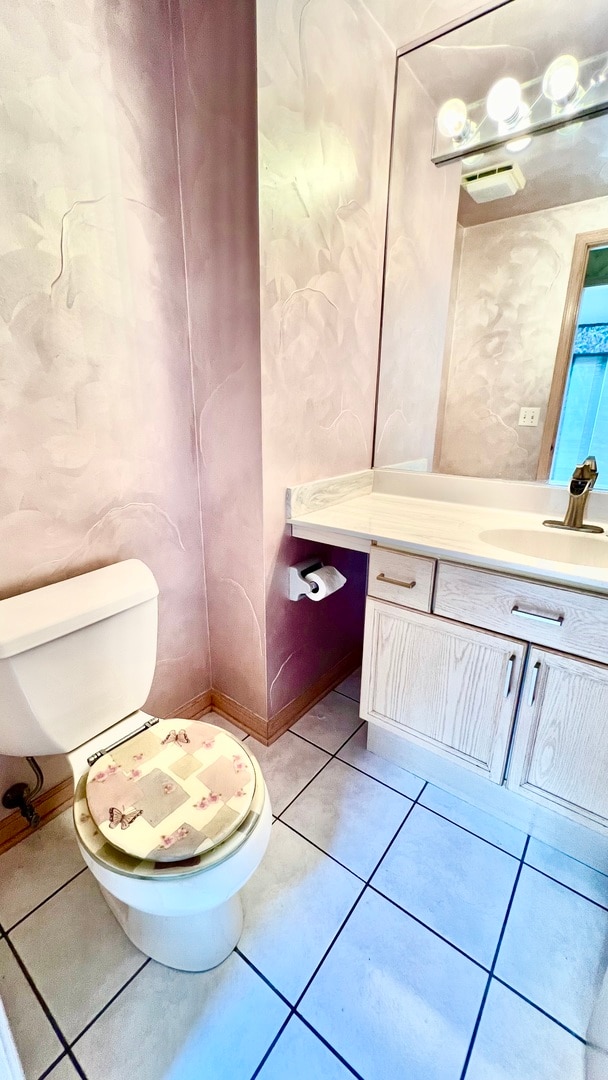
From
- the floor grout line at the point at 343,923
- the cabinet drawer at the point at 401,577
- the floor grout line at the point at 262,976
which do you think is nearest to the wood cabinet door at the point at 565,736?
the cabinet drawer at the point at 401,577

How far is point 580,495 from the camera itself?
1.23 meters

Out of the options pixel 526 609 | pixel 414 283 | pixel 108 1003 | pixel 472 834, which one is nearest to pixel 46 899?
pixel 108 1003

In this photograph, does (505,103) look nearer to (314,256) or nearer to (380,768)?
(314,256)

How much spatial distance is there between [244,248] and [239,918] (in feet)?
5.27

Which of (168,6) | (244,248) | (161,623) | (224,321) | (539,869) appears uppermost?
(168,6)

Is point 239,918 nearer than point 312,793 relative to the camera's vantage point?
Yes

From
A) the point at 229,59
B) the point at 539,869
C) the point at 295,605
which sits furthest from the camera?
the point at 295,605

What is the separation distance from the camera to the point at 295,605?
1.52m

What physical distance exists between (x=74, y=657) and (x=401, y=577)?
0.82 m

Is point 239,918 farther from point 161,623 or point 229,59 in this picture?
point 229,59

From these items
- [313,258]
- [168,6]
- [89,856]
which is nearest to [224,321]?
[313,258]

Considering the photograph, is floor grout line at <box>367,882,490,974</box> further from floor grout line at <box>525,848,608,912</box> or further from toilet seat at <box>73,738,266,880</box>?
toilet seat at <box>73,738,266,880</box>

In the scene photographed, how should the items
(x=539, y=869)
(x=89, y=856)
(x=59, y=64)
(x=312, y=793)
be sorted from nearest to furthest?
(x=89, y=856)
(x=59, y=64)
(x=539, y=869)
(x=312, y=793)

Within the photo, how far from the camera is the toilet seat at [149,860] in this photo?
2.55 ft
